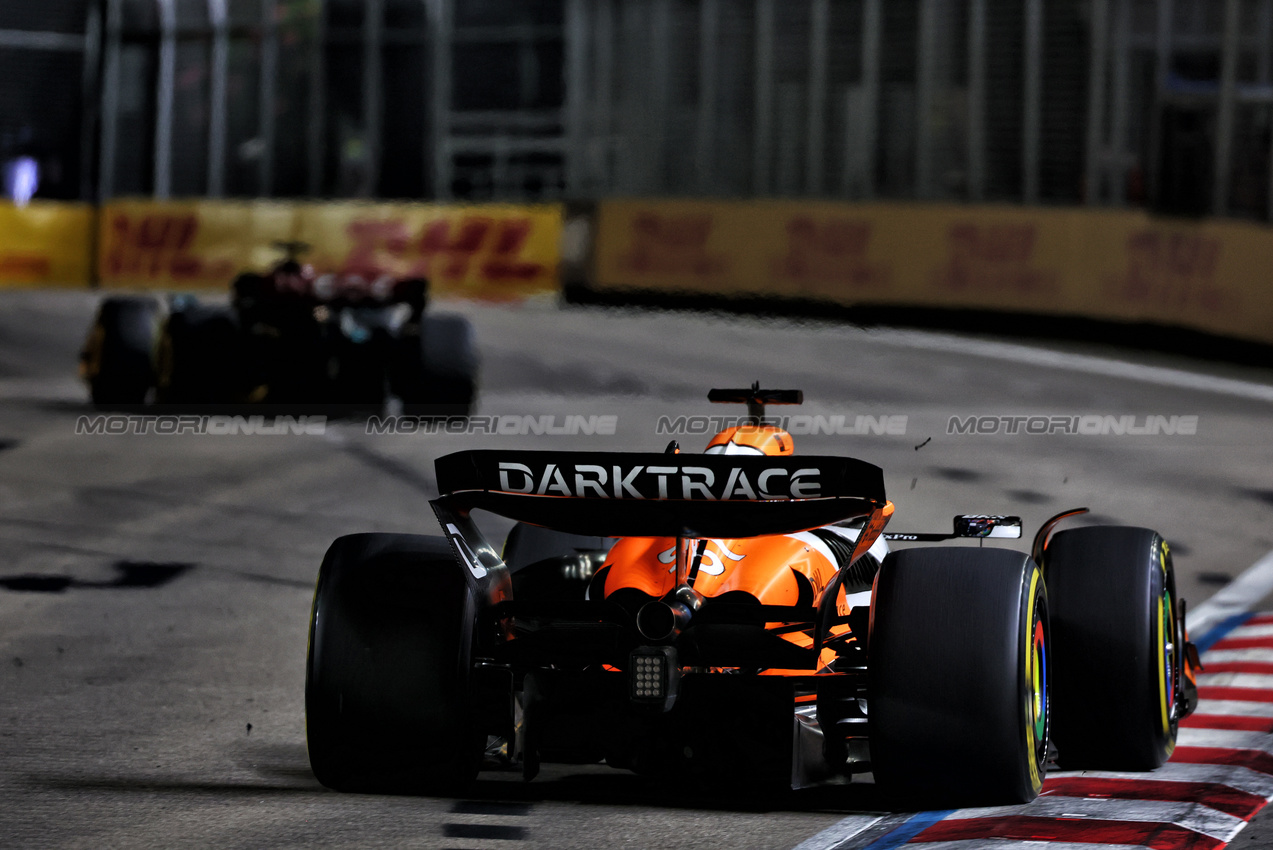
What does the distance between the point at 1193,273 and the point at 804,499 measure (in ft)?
58.1

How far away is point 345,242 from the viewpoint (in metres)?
28.2

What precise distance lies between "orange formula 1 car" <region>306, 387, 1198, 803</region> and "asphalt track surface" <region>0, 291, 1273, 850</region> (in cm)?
26

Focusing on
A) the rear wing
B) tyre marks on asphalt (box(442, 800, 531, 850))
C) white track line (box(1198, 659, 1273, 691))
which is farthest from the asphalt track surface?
white track line (box(1198, 659, 1273, 691))

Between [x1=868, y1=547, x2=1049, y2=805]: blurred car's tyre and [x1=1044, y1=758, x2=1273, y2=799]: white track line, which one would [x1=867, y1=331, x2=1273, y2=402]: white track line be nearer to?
[x1=1044, y1=758, x2=1273, y2=799]: white track line

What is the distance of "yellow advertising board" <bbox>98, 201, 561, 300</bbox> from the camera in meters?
27.6

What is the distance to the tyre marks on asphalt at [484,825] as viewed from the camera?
5691 millimetres

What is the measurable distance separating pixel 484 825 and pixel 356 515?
20.5 feet

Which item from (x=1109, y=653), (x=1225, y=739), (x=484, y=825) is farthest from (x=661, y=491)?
(x=1225, y=739)

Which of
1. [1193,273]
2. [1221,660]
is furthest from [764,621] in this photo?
[1193,273]

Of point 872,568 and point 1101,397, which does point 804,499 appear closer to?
point 872,568

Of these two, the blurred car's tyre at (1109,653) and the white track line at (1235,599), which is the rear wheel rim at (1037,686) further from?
the white track line at (1235,599)

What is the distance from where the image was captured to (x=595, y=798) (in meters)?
6.29
